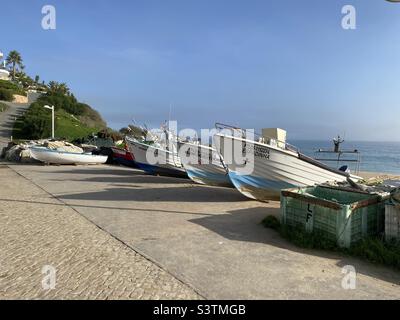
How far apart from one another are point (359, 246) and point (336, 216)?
22.8 inches

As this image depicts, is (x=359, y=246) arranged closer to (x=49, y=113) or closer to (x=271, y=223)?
(x=271, y=223)

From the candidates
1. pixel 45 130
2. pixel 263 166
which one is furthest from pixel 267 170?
pixel 45 130

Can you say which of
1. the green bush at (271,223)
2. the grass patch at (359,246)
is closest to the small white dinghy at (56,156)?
the green bush at (271,223)

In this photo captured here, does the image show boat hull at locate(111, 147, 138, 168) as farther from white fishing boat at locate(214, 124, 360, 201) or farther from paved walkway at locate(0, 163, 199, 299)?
paved walkway at locate(0, 163, 199, 299)

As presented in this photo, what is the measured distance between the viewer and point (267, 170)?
1010 cm

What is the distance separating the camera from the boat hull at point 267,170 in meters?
10.1

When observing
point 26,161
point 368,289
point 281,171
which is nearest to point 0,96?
point 26,161

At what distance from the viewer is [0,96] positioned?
2933 inches

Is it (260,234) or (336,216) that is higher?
(336,216)

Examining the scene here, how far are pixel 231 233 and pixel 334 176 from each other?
5211 mm

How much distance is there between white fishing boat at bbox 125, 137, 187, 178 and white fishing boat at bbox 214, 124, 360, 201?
603 centimetres

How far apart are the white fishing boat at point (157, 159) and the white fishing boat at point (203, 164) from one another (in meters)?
2.70

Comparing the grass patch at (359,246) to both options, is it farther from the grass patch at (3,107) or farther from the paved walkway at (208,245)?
the grass patch at (3,107)
